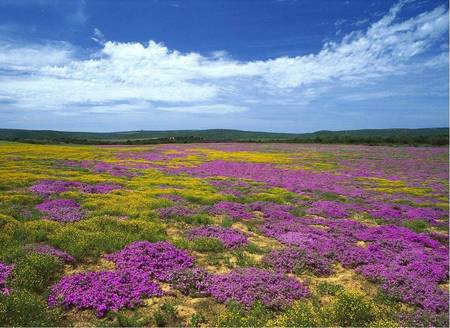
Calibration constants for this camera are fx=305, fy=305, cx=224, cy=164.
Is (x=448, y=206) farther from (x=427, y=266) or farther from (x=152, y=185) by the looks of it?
(x=152, y=185)

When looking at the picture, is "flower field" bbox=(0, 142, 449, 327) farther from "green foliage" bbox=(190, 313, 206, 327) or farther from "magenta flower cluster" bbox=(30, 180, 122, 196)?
"magenta flower cluster" bbox=(30, 180, 122, 196)

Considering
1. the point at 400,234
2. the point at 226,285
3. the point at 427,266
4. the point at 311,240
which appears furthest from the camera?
the point at 400,234

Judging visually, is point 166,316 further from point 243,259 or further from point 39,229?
point 39,229

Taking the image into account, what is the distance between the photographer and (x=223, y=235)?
45.1 ft

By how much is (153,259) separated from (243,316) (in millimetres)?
4101

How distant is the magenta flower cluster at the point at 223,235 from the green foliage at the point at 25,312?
654 centimetres

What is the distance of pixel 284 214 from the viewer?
18391 mm

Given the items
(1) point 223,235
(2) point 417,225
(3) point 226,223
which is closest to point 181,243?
(1) point 223,235

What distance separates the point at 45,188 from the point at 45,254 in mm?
13949

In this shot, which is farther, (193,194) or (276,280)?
(193,194)

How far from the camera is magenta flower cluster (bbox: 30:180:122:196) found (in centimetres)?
2127

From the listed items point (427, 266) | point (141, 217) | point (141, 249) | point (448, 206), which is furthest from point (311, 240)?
point (448, 206)

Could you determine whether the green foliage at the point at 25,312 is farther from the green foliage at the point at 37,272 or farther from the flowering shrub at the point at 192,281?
the flowering shrub at the point at 192,281

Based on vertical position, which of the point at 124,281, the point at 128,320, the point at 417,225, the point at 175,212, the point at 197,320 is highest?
the point at 175,212
